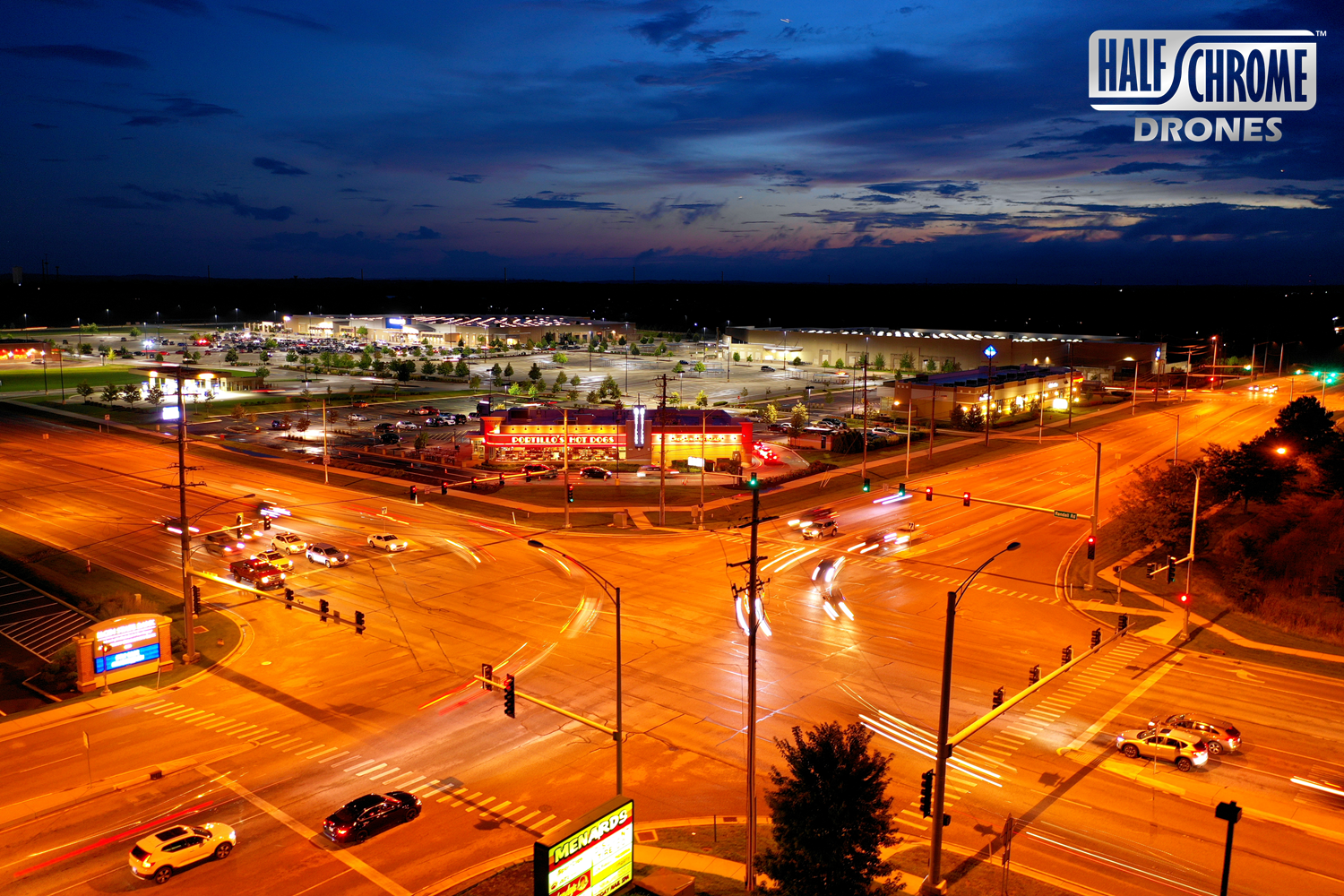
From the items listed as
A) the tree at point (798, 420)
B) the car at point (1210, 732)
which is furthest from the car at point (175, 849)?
the tree at point (798, 420)

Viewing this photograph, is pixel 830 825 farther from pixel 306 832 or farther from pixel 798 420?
pixel 798 420

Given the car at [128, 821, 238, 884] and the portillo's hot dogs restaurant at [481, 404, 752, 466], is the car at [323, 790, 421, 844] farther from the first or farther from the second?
the portillo's hot dogs restaurant at [481, 404, 752, 466]

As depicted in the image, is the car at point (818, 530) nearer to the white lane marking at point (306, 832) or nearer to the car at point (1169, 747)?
the car at point (1169, 747)

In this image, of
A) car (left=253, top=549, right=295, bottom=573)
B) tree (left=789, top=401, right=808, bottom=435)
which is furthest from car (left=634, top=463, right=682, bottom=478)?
car (left=253, top=549, right=295, bottom=573)

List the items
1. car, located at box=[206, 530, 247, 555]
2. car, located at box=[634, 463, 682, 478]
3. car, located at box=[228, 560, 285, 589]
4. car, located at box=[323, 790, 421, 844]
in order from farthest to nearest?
car, located at box=[634, 463, 682, 478], car, located at box=[206, 530, 247, 555], car, located at box=[228, 560, 285, 589], car, located at box=[323, 790, 421, 844]

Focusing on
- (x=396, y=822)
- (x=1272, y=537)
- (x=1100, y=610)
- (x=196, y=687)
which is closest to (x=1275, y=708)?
(x=1100, y=610)

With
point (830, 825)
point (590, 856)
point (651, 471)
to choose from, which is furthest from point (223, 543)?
point (830, 825)

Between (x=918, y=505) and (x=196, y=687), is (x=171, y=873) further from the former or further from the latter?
(x=918, y=505)
